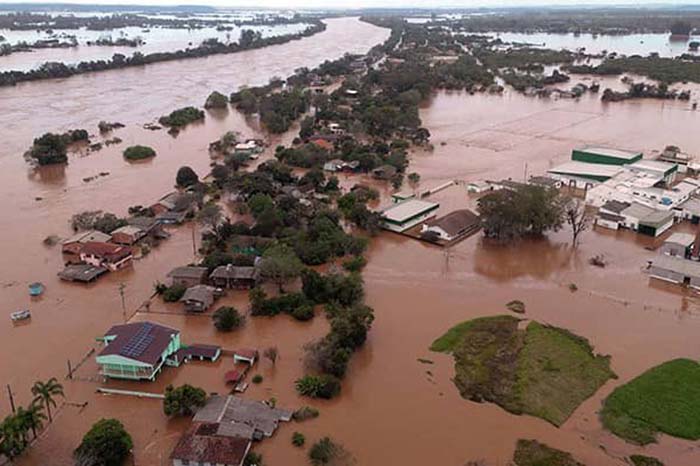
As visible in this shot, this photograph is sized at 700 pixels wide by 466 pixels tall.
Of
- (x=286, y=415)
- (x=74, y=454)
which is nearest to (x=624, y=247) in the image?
(x=286, y=415)

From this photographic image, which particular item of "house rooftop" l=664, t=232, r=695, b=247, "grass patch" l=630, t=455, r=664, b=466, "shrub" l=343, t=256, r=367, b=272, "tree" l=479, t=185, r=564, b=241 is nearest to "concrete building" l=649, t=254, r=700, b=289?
"house rooftop" l=664, t=232, r=695, b=247

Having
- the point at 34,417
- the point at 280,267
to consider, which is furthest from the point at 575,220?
the point at 34,417

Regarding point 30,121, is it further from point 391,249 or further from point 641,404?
point 641,404

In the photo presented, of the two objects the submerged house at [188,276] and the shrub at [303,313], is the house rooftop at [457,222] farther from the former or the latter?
the submerged house at [188,276]

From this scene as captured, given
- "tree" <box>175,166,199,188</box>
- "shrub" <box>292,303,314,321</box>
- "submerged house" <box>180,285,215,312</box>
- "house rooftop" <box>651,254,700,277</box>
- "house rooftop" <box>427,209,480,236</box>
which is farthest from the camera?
"tree" <box>175,166,199,188</box>

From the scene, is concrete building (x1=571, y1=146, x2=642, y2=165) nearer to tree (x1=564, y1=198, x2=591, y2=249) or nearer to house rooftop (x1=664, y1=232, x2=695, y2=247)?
tree (x1=564, y1=198, x2=591, y2=249)

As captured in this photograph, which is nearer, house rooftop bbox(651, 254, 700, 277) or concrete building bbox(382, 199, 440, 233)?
house rooftop bbox(651, 254, 700, 277)
